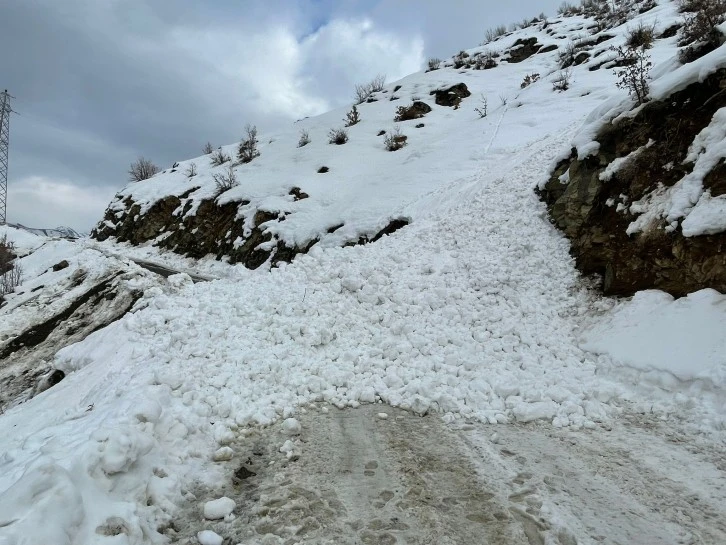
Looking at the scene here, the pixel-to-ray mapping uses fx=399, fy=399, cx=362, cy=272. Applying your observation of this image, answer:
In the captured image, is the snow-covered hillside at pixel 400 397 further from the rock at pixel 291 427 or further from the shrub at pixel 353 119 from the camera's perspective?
the shrub at pixel 353 119

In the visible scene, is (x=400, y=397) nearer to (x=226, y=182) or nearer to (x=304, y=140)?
(x=226, y=182)

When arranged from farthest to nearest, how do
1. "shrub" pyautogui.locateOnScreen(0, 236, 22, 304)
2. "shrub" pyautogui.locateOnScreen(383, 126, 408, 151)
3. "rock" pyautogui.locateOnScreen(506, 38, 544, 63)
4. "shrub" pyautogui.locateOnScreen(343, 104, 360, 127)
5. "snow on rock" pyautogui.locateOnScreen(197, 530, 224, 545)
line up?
"rock" pyautogui.locateOnScreen(506, 38, 544, 63)
"shrub" pyautogui.locateOnScreen(343, 104, 360, 127)
"shrub" pyautogui.locateOnScreen(383, 126, 408, 151)
"shrub" pyautogui.locateOnScreen(0, 236, 22, 304)
"snow on rock" pyautogui.locateOnScreen(197, 530, 224, 545)

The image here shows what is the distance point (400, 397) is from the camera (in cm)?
502

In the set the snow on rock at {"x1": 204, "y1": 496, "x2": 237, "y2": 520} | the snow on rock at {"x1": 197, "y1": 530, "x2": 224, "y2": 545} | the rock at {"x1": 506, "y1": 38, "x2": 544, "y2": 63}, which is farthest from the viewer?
the rock at {"x1": 506, "y1": 38, "x2": 544, "y2": 63}

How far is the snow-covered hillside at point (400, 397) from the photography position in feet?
9.66

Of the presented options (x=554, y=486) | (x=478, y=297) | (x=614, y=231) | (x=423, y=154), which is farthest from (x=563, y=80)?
(x=554, y=486)

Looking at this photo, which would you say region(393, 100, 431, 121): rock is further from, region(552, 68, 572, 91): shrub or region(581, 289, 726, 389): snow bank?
region(581, 289, 726, 389): snow bank

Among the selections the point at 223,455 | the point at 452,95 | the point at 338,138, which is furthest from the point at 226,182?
the point at 223,455

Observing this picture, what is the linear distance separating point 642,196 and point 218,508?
306 inches

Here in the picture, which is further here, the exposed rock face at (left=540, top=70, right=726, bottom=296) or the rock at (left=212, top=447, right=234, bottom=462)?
the exposed rock face at (left=540, top=70, right=726, bottom=296)

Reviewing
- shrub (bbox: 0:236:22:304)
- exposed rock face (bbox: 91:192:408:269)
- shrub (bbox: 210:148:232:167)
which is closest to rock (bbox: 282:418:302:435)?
exposed rock face (bbox: 91:192:408:269)

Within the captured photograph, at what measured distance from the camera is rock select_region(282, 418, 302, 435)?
14.3 feet

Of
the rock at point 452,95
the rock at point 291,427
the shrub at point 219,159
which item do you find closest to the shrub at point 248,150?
the shrub at point 219,159

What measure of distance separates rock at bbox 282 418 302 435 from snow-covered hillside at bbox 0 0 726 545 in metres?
0.02
